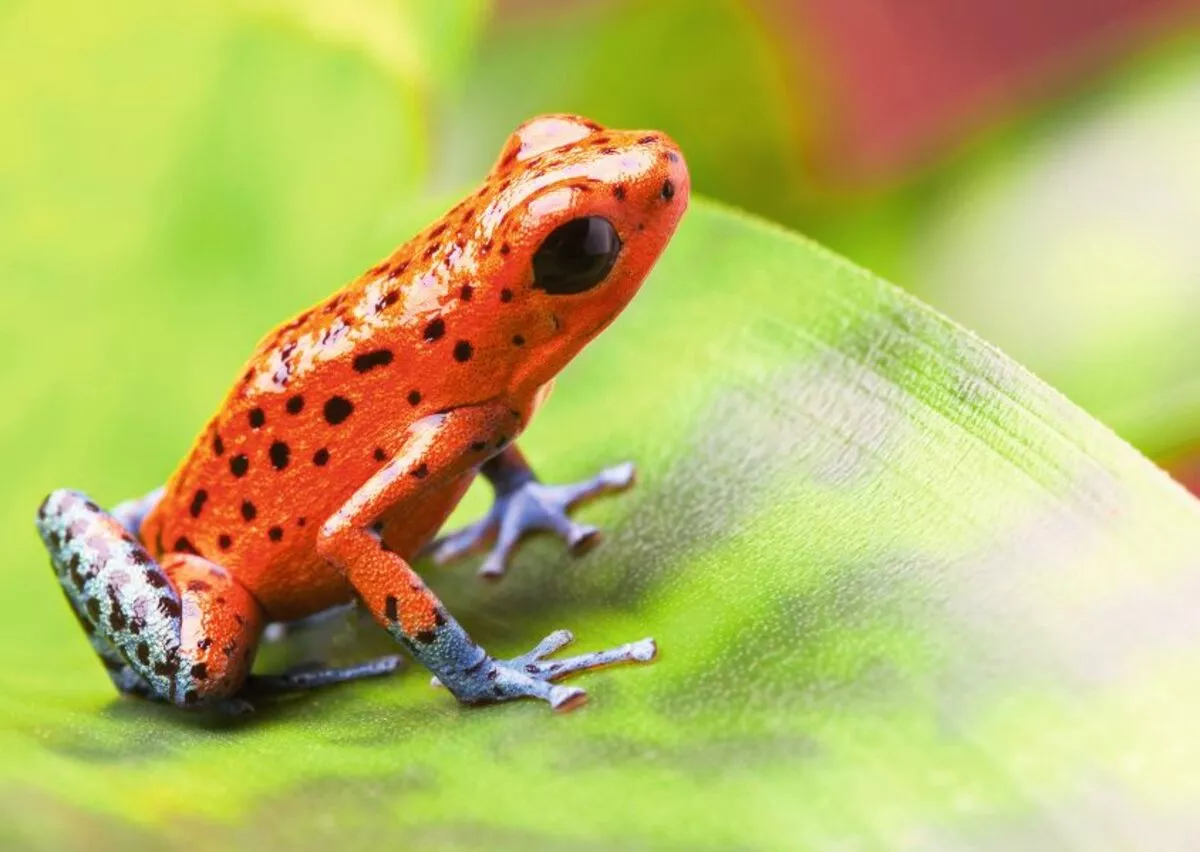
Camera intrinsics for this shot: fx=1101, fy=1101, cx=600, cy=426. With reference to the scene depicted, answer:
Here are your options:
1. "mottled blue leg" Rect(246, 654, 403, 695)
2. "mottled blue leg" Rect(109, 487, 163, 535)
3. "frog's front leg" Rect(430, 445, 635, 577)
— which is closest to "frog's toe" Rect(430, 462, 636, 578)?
"frog's front leg" Rect(430, 445, 635, 577)

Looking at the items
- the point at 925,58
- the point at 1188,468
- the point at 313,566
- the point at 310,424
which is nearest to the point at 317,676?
the point at 313,566

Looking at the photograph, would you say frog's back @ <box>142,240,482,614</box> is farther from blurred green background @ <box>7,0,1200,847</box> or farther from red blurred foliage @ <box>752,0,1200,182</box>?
red blurred foliage @ <box>752,0,1200,182</box>

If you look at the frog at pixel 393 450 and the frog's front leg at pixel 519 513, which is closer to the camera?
the frog at pixel 393 450

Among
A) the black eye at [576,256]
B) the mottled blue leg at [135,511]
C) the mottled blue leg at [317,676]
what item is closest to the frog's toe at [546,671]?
the mottled blue leg at [317,676]

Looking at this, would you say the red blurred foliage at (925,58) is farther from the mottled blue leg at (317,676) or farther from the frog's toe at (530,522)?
the mottled blue leg at (317,676)

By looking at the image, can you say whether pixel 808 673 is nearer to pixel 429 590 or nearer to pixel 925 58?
pixel 429 590

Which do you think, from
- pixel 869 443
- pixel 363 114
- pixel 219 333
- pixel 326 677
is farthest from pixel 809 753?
pixel 363 114

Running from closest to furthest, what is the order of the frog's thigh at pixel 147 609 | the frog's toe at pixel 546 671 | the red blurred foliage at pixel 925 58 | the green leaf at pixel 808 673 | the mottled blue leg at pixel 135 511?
the green leaf at pixel 808 673 → the frog's toe at pixel 546 671 → the frog's thigh at pixel 147 609 → the mottled blue leg at pixel 135 511 → the red blurred foliage at pixel 925 58

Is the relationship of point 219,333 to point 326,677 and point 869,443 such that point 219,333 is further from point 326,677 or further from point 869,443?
point 869,443
